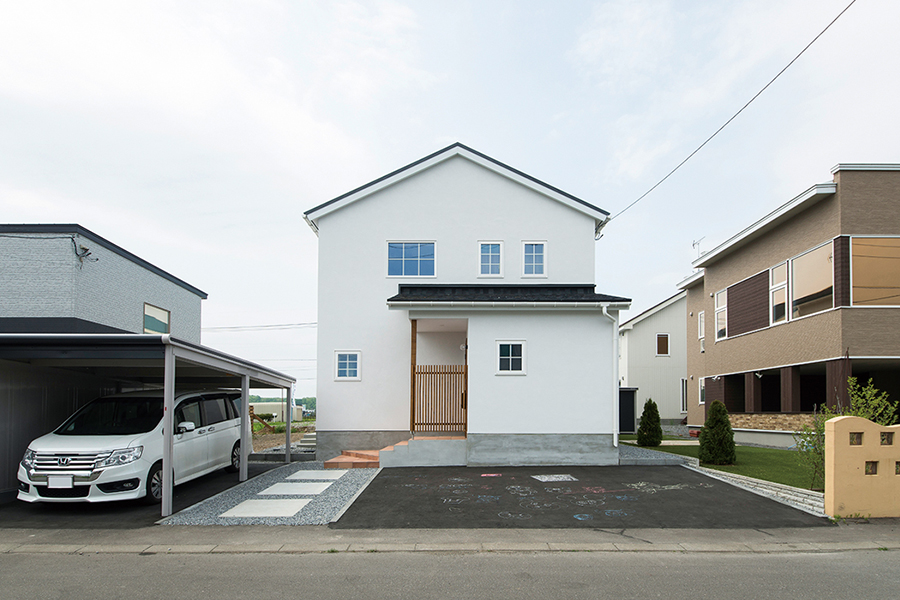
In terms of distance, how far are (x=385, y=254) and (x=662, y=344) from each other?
72.9ft

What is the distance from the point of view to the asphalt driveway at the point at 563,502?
853 centimetres

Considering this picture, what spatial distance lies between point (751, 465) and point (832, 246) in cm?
618

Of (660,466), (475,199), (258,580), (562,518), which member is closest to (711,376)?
(660,466)

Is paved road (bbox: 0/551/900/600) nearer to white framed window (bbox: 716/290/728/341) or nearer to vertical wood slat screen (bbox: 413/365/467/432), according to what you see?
vertical wood slat screen (bbox: 413/365/467/432)

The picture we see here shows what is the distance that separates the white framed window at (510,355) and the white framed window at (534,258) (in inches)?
118

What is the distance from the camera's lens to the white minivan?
8.99 meters

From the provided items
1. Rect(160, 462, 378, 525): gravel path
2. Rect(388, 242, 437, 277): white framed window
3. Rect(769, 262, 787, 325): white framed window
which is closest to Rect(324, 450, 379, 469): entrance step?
Rect(160, 462, 378, 525): gravel path

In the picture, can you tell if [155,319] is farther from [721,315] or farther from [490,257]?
[721,315]

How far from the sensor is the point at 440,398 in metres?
15.0

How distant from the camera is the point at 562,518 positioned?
875cm

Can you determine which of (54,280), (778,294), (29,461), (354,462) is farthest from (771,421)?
(54,280)

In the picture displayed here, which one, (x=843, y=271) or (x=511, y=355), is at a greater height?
(x=843, y=271)

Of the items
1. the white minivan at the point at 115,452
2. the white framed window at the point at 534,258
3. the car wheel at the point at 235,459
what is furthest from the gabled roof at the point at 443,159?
the white minivan at the point at 115,452

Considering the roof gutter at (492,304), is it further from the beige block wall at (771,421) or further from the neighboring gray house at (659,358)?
the neighboring gray house at (659,358)
